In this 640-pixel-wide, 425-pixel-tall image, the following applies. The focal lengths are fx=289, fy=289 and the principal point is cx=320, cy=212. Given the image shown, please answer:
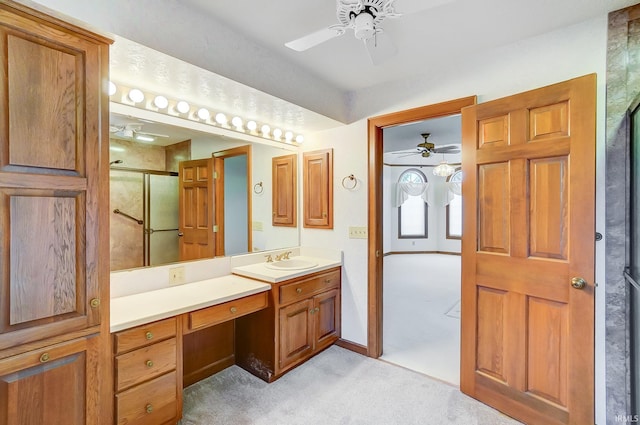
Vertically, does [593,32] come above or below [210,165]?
above

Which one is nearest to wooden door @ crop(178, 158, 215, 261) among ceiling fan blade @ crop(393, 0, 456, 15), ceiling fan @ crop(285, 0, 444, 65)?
ceiling fan @ crop(285, 0, 444, 65)

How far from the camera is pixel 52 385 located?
118cm

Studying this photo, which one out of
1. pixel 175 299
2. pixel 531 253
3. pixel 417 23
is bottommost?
pixel 175 299

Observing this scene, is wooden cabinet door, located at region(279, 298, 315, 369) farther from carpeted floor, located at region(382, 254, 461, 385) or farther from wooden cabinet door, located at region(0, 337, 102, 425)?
wooden cabinet door, located at region(0, 337, 102, 425)

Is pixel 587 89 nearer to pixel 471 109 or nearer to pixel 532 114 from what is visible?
pixel 532 114

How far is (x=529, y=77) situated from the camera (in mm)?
1941

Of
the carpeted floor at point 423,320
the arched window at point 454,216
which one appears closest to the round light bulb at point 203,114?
the carpeted floor at point 423,320

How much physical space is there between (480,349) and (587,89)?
5.71ft

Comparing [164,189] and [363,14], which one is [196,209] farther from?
[363,14]

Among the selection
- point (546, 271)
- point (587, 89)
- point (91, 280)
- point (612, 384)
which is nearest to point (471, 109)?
point (587, 89)

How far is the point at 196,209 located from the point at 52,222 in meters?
1.16

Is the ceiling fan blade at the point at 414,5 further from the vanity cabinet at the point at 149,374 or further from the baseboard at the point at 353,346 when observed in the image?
the baseboard at the point at 353,346

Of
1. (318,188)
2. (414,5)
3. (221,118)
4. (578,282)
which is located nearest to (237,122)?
(221,118)

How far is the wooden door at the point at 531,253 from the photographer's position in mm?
1622
